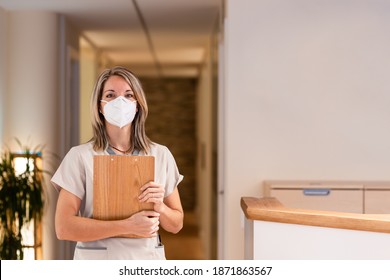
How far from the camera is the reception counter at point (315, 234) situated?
8.10 feet

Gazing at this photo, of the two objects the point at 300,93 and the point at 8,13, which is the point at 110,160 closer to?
the point at 300,93

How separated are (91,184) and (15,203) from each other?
260 centimetres

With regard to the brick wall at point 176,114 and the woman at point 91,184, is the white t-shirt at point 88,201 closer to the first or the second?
the woman at point 91,184

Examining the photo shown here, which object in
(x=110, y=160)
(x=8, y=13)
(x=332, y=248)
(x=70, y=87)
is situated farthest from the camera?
(x=70, y=87)

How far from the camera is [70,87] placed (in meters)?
6.22

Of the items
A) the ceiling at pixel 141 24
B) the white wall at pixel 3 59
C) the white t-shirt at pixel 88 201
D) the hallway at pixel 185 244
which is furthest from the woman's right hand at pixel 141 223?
the hallway at pixel 185 244

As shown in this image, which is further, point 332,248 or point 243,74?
point 243,74

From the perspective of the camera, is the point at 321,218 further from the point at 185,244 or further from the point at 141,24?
the point at 185,244

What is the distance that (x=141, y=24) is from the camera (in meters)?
6.23

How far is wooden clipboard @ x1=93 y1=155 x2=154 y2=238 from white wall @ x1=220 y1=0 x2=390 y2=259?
82.4 inches

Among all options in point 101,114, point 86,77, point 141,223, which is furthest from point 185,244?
point 141,223

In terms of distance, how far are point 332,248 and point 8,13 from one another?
377cm
